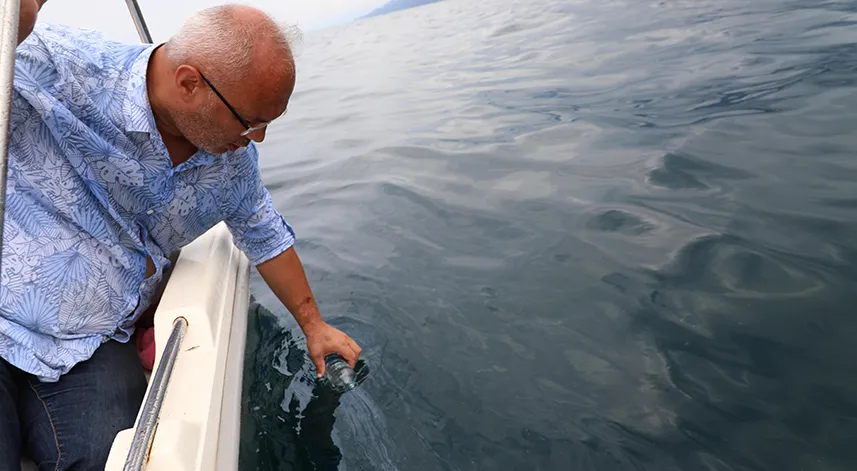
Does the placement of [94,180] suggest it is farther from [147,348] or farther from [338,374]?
[338,374]

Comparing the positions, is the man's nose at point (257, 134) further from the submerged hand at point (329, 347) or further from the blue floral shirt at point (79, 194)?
the submerged hand at point (329, 347)

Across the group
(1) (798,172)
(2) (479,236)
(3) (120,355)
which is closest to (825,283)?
(1) (798,172)

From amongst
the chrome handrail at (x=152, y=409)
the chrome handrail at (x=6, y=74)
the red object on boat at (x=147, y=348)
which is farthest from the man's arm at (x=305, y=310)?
the chrome handrail at (x=6, y=74)

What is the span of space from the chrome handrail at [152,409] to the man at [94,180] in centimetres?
21

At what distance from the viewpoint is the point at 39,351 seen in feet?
5.19

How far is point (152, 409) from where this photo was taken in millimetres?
1392

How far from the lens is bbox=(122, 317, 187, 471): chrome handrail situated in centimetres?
126

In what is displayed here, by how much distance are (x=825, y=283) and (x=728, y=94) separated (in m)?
2.29

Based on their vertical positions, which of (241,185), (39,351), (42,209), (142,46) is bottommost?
(39,351)

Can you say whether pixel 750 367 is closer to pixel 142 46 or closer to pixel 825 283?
pixel 825 283

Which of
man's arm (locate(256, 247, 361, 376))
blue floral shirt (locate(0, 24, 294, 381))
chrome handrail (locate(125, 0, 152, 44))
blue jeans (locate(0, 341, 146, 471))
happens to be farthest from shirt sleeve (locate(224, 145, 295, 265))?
chrome handrail (locate(125, 0, 152, 44))

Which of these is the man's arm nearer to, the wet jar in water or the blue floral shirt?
the wet jar in water

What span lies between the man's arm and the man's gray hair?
34.6 inches

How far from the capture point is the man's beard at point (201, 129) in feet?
5.41
